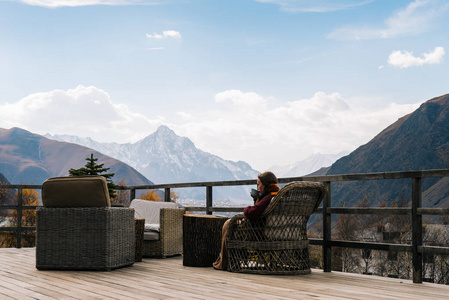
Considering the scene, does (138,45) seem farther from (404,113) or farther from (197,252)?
(197,252)

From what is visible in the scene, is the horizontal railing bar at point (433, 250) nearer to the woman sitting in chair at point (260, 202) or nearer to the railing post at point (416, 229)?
the railing post at point (416, 229)

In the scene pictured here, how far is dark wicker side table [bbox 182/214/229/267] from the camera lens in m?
5.32

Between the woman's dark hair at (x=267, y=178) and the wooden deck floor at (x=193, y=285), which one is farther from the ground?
the woman's dark hair at (x=267, y=178)

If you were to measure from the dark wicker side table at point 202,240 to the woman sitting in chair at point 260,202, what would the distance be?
1.05 ft

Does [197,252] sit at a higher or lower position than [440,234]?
higher

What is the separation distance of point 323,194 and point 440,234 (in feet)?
58.2

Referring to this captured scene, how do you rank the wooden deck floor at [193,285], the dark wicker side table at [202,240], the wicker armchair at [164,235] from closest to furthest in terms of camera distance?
the wooden deck floor at [193,285] < the dark wicker side table at [202,240] < the wicker armchair at [164,235]

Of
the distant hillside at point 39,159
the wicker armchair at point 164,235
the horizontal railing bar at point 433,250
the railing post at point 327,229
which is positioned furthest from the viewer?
the distant hillside at point 39,159

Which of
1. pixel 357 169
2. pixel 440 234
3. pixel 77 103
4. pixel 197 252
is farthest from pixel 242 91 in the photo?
pixel 197 252

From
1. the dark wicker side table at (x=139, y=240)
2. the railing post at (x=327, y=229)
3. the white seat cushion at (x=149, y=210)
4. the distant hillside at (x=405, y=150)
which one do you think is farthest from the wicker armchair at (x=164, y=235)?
the distant hillside at (x=405, y=150)

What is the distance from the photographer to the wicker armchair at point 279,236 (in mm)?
4613

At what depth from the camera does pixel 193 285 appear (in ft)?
12.7

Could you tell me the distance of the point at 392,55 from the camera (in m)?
111

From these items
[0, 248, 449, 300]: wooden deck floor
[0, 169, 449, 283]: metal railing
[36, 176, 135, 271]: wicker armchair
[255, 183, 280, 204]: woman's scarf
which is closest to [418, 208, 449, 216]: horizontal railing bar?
[0, 169, 449, 283]: metal railing
